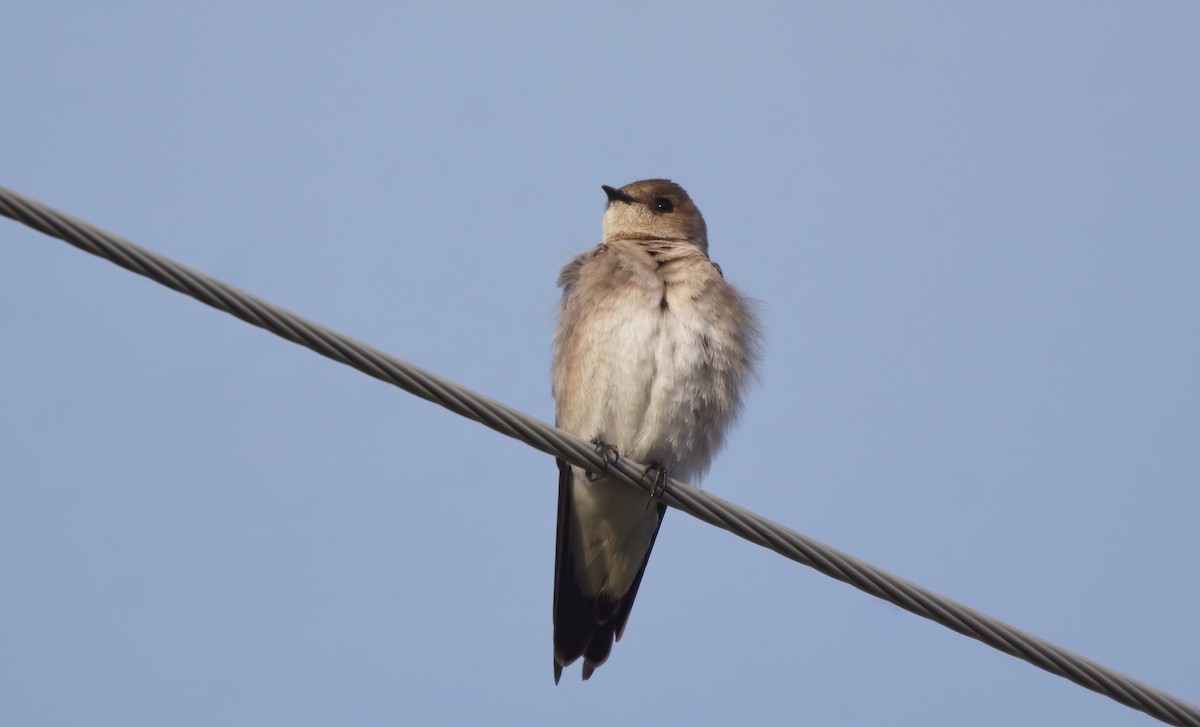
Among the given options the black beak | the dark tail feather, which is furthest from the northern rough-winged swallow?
the black beak

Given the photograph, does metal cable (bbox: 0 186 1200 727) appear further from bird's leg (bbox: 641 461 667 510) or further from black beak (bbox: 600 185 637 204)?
black beak (bbox: 600 185 637 204)

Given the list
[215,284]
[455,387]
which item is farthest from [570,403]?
[215,284]

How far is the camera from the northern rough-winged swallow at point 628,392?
6754 mm

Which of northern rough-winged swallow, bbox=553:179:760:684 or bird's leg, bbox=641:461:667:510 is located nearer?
bird's leg, bbox=641:461:667:510

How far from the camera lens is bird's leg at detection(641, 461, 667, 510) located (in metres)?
5.86

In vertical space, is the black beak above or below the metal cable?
above

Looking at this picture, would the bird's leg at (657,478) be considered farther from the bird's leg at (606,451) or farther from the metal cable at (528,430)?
the metal cable at (528,430)

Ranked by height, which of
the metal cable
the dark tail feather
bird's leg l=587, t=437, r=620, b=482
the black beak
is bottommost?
the dark tail feather

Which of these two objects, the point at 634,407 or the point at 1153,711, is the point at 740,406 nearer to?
the point at 634,407

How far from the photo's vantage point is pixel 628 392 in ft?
22.1

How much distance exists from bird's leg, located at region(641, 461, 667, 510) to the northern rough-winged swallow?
0.12ft

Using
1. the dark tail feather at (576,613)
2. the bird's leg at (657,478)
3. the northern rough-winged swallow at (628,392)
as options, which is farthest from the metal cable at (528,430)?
the dark tail feather at (576,613)

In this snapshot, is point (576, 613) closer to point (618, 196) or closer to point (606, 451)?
point (606, 451)

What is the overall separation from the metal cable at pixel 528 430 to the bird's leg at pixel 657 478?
0.97 m
